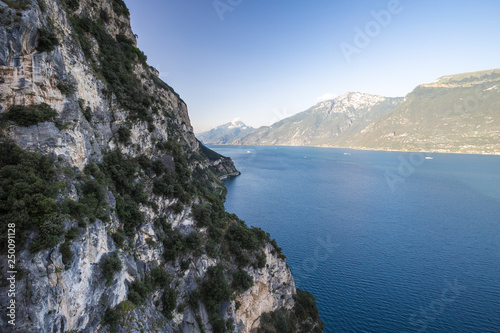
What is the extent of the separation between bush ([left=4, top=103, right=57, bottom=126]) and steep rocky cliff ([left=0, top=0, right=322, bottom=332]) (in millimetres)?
89

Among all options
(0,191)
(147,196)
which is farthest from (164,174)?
(0,191)

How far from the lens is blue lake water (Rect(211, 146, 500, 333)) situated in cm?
3812

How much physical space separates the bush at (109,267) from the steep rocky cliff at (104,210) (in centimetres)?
9

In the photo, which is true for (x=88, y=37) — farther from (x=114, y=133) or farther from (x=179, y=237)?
(x=179, y=237)

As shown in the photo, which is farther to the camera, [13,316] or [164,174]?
[164,174]

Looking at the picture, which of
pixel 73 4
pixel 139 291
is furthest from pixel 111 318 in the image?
pixel 73 4

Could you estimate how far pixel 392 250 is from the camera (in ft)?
185

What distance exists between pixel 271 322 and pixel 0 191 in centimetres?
3778

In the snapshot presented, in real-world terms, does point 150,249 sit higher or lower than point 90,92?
lower

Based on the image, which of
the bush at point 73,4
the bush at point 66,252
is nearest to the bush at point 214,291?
the bush at point 66,252

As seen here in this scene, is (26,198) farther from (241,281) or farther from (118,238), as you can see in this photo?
(241,281)

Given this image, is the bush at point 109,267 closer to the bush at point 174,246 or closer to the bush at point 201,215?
the bush at point 174,246

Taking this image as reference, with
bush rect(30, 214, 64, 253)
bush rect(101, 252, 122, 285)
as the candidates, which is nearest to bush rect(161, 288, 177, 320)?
bush rect(101, 252, 122, 285)

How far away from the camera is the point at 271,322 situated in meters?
34.3
